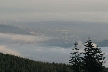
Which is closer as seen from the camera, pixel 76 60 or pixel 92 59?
pixel 92 59

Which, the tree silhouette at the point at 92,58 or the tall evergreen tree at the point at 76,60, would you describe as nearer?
the tree silhouette at the point at 92,58

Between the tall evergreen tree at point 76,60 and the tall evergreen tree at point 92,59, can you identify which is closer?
the tall evergreen tree at point 92,59

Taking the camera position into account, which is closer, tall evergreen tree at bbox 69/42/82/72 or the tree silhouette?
the tree silhouette

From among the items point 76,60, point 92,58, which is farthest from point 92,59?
point 76,60

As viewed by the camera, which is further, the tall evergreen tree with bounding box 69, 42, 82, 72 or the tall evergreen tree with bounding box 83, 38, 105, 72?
the tall evergreen tree with bounding box 69, 42, 82, 72

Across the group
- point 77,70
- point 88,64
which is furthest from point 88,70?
point 77,70

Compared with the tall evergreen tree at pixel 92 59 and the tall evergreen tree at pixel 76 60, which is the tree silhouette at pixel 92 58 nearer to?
the tall evergreen tree at pixel 92 59

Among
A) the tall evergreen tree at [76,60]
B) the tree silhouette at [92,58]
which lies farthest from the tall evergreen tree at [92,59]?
the tall evergreen tree at [76,60]

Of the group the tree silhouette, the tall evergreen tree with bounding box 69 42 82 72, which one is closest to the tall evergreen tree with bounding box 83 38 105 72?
the tree silhouette

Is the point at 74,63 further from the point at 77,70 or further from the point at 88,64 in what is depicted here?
the point at 88,64

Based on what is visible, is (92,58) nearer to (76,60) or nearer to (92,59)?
(92,59)

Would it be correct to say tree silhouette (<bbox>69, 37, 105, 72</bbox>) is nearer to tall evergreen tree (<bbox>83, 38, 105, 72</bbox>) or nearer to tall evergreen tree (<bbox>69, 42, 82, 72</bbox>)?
tall evergreen tree (<bbox>83, 38, 105, 72</bbox>)
